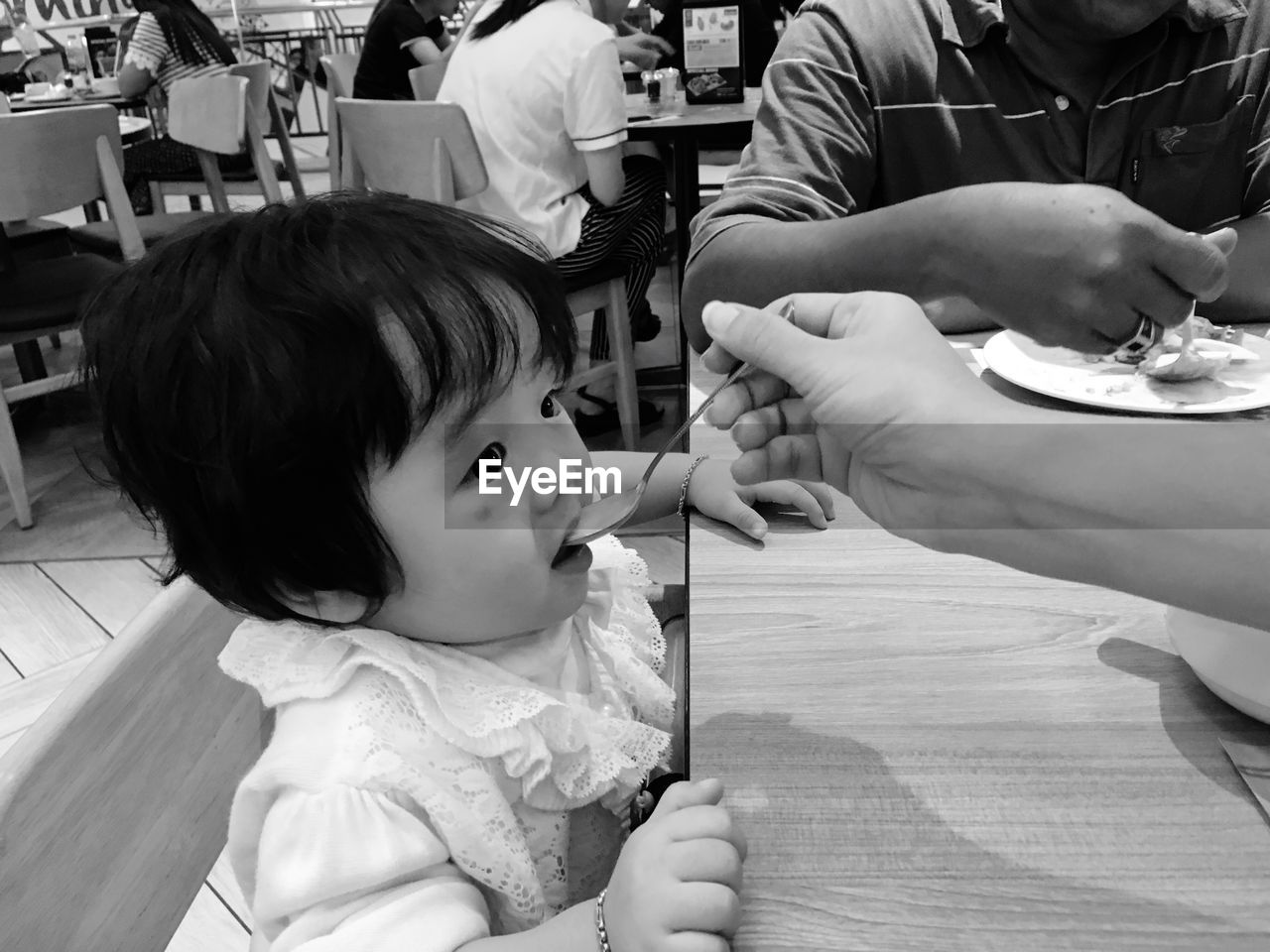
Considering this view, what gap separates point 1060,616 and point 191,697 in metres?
0.62

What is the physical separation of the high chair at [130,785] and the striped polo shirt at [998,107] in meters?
0.79

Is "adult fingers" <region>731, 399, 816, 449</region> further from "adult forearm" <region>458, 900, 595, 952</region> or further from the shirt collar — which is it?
the shirt collar

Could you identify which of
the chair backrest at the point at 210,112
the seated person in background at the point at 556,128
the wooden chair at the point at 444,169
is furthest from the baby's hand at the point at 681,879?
the chair backrest at the point at 210,112

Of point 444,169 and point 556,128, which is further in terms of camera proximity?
point 556,128

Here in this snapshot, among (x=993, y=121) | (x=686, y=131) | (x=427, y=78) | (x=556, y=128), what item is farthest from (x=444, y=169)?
(x=993, y=121)

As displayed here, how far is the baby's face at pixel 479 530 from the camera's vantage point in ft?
2.06

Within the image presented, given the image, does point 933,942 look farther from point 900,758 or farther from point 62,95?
point 62,95

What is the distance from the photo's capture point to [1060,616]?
0.64 meters

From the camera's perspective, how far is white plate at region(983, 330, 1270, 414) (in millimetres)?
858

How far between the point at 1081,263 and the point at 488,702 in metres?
0.57

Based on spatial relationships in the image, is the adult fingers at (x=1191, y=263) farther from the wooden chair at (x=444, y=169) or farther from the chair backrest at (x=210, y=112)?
the chair backrest at (x=210, y=112)

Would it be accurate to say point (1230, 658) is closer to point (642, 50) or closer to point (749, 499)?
point (749, 499)

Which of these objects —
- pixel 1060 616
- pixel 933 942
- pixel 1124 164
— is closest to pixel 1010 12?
pixel 1124 164

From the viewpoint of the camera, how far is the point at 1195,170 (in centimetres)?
128
